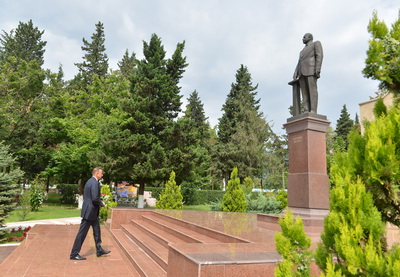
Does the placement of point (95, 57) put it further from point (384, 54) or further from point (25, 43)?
point (384, 54)

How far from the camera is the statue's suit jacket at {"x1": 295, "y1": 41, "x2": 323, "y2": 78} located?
337 inches

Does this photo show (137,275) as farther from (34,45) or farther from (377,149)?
(34,45)

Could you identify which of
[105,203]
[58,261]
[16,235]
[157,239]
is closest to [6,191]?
[16,235]

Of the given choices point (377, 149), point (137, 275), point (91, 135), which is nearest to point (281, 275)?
point (377, 149)

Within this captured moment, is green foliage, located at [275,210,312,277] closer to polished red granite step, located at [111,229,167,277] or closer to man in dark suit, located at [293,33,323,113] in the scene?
polished red granite step, located at [111,229,167,277]

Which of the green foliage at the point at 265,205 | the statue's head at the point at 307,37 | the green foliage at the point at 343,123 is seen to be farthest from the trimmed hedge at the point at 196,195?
the green foliage at the point at 343,123

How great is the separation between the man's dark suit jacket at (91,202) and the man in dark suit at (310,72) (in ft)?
21.2

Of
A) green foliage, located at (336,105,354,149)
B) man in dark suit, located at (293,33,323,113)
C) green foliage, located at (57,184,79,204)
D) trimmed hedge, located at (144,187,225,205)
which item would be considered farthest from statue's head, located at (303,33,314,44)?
green foliage, located at (336,105,354,149)

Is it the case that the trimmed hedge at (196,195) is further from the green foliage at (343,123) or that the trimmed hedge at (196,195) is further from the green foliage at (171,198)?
the green foliage at (343,123)

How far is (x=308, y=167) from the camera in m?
7.55

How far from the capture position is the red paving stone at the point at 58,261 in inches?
209

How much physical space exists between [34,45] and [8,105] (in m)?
24.5

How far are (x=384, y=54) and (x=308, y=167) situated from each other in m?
Result: 5.36

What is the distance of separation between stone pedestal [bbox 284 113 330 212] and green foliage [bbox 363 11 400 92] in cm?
514
